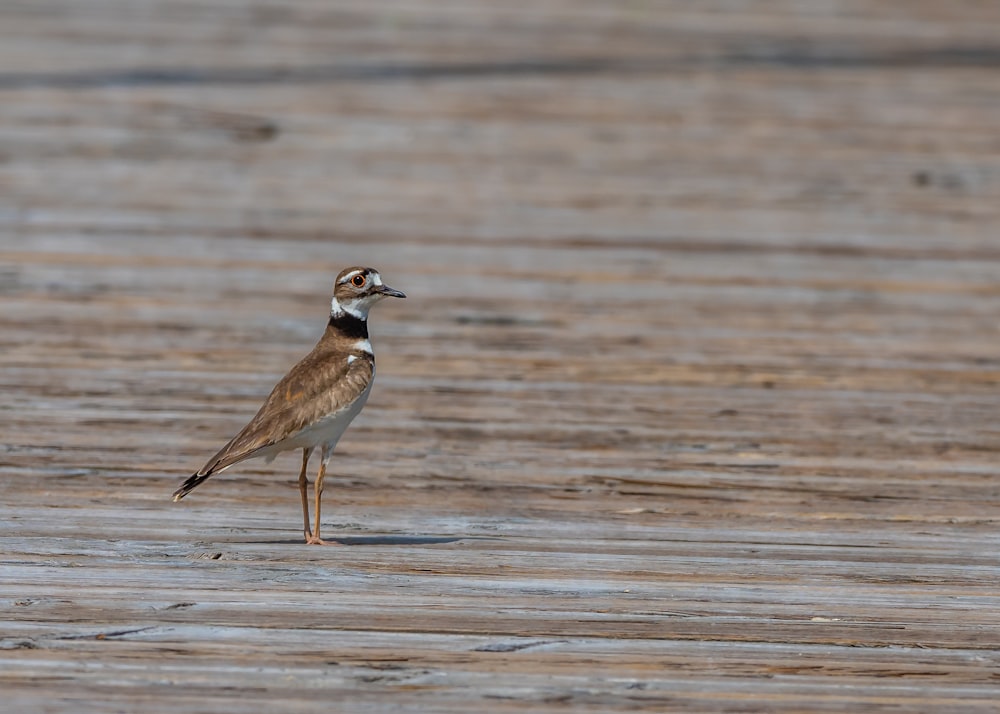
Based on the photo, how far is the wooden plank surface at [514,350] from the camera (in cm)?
433

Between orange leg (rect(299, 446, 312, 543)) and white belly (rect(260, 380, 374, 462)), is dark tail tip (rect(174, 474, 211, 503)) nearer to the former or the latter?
white belly (rect(260, 380, 374, 462))

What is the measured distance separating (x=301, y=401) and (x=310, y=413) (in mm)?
62

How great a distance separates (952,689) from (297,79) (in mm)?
8589


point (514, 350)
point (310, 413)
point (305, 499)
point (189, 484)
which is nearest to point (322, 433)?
point (310, 413)

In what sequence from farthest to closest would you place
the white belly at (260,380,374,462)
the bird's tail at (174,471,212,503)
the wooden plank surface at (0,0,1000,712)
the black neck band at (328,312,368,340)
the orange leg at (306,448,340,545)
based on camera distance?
the black neck band at (328,312,368,340) < the white belly at (260,380,374,462) < the orange leg at (306,448,340,545) < the bird's tail at (174,471,212,503) < the wooden plank surface at (0,0,1000,712)

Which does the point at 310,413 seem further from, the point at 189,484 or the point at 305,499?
the point at 189,484

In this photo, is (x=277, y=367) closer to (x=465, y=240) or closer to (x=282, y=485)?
(x=282, y=485)

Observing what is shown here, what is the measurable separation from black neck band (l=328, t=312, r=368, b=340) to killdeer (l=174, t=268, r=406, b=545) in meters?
0.04

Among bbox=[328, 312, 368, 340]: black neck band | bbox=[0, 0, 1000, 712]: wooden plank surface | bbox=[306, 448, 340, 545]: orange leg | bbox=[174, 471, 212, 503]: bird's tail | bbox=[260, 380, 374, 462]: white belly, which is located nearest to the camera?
bbox=[0, 0, 1000, 712]: wooden plank surface

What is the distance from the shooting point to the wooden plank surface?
14.2 feet

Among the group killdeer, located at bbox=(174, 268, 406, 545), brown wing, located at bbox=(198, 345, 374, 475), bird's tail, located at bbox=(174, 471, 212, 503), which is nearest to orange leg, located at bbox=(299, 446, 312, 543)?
killdeer, located at bbox=(174, 268, 406, 545)

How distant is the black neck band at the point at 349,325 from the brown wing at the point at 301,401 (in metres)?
0.19

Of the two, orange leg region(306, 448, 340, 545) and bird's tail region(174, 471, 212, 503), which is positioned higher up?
bird's tail region(174, 471, 212, 503)

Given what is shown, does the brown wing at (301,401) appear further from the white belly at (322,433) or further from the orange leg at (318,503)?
the orange leg at (318,503)
